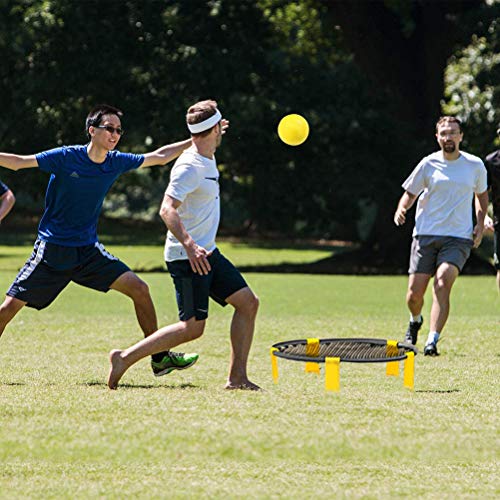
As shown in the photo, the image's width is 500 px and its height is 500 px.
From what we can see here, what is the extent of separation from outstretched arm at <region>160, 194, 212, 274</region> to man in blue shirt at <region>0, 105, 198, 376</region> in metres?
0.92

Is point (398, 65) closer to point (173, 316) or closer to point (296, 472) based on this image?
point (173, 316)

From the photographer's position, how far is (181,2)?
26578 millimetres

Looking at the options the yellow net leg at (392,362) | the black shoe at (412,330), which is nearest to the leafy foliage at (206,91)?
the black shoe at (412,330)

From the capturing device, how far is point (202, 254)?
8070 mm

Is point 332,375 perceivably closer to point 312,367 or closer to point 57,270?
point 312,367

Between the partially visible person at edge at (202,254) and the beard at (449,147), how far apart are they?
3451 millimetres

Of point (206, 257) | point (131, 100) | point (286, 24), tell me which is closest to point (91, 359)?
point (206, 257)

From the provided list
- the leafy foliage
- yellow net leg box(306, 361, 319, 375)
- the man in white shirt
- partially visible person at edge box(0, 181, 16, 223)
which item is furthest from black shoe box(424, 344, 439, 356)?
the leafy foliage

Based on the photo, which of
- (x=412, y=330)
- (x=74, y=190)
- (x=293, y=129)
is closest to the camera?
(x=74, y=190)

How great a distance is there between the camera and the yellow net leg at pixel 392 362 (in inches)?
375

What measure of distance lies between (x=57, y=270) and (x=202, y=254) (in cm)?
146

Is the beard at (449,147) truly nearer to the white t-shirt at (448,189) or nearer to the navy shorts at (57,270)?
the white t-shirt at (448,189)

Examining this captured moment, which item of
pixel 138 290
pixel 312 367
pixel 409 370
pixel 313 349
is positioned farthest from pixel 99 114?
pixel 409 370

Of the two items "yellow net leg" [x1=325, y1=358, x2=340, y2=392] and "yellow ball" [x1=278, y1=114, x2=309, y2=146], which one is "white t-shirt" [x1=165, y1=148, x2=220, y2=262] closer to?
"yellow net leg" [x1=325, y1=358, x2=340, y2=392]
